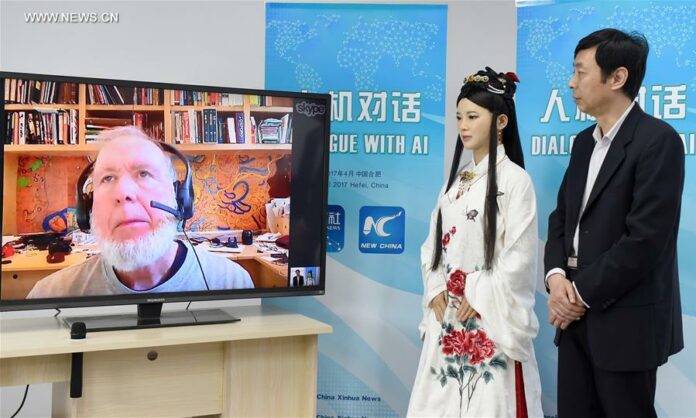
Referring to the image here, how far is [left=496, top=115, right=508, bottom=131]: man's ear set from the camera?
244cm

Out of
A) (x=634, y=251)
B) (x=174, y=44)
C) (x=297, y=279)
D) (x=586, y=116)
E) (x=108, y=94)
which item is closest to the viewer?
(x=634, y=251)

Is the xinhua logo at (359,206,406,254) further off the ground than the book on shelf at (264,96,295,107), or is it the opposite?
the book on shelf at (264,96,295,107)

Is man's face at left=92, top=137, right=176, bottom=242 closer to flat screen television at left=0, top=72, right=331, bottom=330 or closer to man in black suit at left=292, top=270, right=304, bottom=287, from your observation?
flat screen television at left=0, top=72, right=331, bottom=330

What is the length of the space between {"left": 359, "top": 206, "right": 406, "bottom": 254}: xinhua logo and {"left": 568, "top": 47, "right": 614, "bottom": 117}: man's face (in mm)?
1103

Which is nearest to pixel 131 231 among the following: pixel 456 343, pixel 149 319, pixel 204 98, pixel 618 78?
pixel 149 319

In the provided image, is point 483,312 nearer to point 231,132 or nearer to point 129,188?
point 231,132

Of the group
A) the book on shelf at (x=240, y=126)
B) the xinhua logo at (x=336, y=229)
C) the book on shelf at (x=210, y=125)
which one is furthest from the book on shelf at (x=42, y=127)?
the xinhua logo at (x=336, y=229)

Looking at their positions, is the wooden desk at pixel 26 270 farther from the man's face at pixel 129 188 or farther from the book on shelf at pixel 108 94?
the book on shelf at pixel 108 94

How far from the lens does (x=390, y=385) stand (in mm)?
3098

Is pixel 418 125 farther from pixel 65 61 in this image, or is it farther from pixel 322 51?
pixel 65 61

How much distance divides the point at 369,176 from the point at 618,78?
126cm

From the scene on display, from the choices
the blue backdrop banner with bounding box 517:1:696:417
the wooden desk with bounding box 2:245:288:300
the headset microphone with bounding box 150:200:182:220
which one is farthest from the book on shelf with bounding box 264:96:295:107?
the blue backdrop banner with bounding box 517:1:696:417

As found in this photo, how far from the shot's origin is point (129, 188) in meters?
2.43

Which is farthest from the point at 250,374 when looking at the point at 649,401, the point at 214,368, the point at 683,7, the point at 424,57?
the point at 683,7
